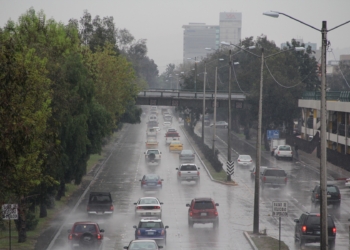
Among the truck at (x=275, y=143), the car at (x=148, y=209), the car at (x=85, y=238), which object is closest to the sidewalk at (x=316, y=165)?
the truck at (x=275, y=143)

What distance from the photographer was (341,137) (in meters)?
75.2

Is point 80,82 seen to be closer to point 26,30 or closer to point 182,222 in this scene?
point 26,30

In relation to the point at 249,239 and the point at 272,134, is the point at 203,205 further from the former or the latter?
the point at 272,134

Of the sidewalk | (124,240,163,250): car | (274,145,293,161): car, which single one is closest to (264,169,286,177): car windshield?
the sidewalk

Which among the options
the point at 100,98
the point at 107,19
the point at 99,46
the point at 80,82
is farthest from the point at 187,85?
the point at 80,82

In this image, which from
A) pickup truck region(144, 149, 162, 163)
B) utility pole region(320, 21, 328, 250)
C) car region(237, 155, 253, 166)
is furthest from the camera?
pickup truck region(144, 149, 162, 163)

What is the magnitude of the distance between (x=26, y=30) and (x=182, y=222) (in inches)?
575

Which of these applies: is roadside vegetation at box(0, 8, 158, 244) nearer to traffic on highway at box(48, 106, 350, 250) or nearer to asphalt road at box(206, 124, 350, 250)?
traffic on highway at box(48, 106, 350, 250)

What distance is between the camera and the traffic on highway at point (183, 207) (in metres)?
32.2

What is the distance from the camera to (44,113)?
92.1 feet

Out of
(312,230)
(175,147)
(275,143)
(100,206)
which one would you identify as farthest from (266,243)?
(175,147)

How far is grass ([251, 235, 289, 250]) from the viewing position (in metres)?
31.1

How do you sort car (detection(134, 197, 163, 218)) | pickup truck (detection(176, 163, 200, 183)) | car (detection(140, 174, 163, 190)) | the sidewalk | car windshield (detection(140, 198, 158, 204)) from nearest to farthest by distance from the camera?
1. car (detection(134, 197, 163, 218))
2. car windshield (detection(140, 198, 158, 204))
3. car (detection(140, 174, 163, 190))
4. pickup truck (detection(176, 163, 200, 183))
5. the sidewalk

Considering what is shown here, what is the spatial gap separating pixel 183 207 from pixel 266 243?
14.1 metres
